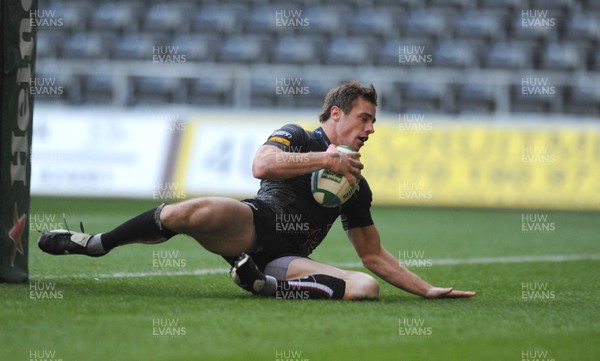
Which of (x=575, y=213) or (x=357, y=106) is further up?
(x=357, y=106)

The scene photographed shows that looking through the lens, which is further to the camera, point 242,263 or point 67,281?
point 67,281

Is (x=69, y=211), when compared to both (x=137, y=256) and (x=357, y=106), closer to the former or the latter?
(x=137, y=256)

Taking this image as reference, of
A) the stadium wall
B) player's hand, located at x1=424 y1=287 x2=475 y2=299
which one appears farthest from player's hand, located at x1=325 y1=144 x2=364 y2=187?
the stadium wall

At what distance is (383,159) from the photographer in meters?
18.9

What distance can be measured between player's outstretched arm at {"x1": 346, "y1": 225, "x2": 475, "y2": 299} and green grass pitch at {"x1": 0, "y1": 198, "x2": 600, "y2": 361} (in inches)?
4.7

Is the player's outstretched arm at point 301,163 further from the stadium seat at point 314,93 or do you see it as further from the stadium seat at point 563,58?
the stadium seat at point 563,58

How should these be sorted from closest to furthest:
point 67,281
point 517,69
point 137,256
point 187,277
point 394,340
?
1. point 394,340
2. point 67,281
3. point 187,277
4. point 137,256
5. point 517,69

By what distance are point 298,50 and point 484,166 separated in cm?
570

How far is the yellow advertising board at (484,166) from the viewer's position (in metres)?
18.4

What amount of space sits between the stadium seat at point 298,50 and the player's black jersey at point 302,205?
15.6 m

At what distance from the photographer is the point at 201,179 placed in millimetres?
18953

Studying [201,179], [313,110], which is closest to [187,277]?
[201,179]

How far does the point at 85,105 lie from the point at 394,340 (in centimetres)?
1684

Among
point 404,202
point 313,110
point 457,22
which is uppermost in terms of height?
point 457,22
